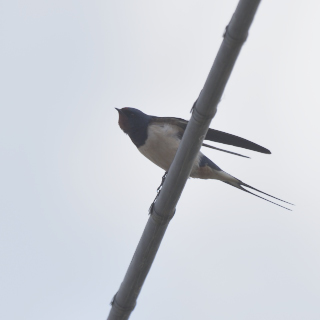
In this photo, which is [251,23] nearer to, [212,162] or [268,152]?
[268,152]

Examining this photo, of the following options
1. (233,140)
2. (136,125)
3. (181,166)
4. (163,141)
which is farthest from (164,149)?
(181,166)

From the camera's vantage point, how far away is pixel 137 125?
4711 millimetres

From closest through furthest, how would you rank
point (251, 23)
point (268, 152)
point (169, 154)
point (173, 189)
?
point (251, 23)
point (173, 189)
point (268, 152)
point (169, 154)

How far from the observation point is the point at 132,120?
4793 millimetres

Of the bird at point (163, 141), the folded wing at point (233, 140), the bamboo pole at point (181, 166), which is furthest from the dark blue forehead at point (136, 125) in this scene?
the bamboo pole at point (181, 166)

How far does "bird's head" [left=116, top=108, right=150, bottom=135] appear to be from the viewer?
15.5 ft

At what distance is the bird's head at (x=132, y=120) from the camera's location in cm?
472

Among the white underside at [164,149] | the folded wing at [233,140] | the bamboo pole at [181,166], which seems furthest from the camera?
the white underside at [164,149]

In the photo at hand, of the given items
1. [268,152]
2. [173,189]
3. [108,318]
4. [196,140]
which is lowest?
[108,318]

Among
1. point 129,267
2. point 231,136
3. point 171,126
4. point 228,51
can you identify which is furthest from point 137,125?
point 228,51

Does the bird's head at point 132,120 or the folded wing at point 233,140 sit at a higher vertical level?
the bird's head at point 132,120

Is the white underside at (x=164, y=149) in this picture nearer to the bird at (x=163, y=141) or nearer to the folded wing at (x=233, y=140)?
the bird at (x=163, y=141)

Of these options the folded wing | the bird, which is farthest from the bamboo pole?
the bird

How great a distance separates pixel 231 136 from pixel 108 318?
152cm
